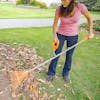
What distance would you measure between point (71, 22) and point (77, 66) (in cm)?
212

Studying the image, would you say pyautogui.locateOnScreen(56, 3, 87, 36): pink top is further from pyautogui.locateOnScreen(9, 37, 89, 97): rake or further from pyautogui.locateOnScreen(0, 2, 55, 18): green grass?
pyautogui.locateOnScreen(0, 2, 55, 18): green grass

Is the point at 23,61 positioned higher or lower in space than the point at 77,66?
higher

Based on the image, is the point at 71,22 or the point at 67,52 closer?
the point at 71,22

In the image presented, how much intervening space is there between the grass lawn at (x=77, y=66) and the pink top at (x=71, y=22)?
1.02 m

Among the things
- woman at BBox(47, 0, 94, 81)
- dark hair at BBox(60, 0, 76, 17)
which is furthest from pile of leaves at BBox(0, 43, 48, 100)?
dark hair at BBox(60, 0, 76, 17)

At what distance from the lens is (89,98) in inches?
237

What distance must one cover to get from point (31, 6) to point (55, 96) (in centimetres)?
2095

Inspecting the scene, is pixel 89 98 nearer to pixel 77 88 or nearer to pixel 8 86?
pixel 77 88

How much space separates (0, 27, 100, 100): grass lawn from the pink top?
102 cm

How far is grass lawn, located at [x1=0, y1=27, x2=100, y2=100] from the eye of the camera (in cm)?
609

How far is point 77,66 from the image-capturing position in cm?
762

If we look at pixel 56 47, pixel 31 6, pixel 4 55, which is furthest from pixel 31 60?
pixel 31 6

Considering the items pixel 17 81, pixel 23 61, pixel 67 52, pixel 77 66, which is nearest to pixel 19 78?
pixel 17 81

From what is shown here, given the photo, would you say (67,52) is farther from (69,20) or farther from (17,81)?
(17,81)
